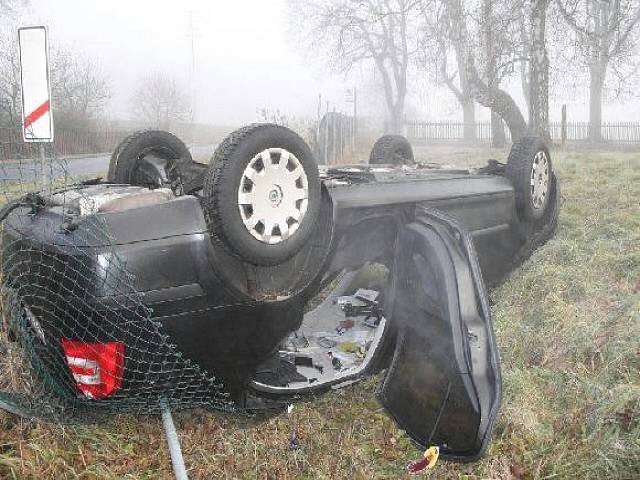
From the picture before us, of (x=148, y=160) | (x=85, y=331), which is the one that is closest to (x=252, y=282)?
(x=85, y=331)

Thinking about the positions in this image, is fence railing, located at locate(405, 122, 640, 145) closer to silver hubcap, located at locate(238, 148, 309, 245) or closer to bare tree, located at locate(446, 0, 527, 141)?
bare tree, located at locate(446, 0, 527, 141)

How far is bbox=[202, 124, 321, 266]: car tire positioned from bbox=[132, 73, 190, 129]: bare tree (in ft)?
140

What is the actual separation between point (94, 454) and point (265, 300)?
1.22m

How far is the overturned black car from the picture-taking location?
2381 mm

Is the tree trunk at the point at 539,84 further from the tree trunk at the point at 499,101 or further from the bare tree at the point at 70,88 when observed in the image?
the bare tree at the point at 70,88

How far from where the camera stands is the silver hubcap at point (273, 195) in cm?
247

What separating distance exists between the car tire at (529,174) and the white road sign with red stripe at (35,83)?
3.81 m

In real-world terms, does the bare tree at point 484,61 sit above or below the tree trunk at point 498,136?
above

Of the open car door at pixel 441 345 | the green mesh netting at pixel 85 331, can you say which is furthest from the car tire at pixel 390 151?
the green mesh netting at pixel 85 331

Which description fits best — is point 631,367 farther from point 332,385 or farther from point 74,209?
point 74,209

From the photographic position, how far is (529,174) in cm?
440

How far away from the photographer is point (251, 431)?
3.17m

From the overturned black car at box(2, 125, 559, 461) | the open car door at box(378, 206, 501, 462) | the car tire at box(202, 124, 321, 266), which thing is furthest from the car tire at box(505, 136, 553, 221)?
the car tire at box(202, 124, 321, 266)

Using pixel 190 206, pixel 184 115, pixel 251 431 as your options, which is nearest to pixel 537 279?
pixel 251 431
